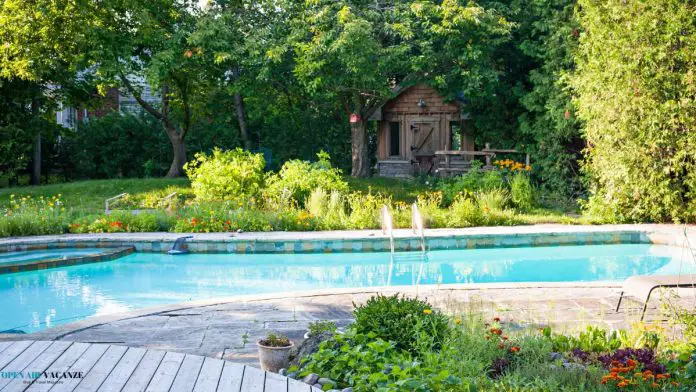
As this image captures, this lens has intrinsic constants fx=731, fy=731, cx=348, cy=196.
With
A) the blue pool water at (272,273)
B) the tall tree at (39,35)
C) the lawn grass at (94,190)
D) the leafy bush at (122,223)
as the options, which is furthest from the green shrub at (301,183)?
the tall tree at (39,35)

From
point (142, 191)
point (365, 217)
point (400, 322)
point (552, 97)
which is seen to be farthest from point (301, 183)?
point (400, 322)

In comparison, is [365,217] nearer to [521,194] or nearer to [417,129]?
[521,194]

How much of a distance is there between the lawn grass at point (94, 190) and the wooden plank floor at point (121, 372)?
1211 cm

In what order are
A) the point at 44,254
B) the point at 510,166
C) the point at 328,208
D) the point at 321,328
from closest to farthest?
the point at 321,328, the point at 44,254, the point at 328,208, the point at 510,166

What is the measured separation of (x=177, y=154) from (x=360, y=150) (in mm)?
5230

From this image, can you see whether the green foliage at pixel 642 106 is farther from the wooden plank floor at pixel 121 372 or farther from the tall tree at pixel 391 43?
the wooden plank floor at pixel 121 372

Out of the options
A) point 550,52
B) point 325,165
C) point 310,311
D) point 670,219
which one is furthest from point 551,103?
point 310,311

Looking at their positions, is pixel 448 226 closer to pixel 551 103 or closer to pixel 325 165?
pixel 325 165

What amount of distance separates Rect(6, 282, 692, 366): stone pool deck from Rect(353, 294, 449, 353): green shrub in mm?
886

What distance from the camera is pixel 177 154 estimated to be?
20812mm

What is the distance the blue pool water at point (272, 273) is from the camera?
30.9 feet

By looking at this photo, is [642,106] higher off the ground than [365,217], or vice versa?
[642,106]

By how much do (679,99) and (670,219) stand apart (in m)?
2.31

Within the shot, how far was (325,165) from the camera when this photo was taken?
15.3m
